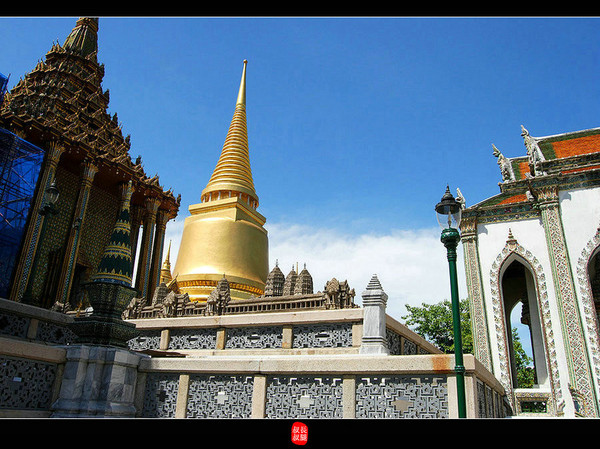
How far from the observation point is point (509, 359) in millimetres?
14492

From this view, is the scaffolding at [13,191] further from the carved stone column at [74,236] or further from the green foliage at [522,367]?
the green foliage at [522,367]

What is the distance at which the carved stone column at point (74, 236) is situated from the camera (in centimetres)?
2025

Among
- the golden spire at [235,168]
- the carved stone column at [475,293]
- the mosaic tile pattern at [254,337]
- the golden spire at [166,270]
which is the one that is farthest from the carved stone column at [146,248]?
the carved stone column at [475,293]

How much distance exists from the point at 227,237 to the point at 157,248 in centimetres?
501

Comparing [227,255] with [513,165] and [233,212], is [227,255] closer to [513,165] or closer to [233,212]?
[233,212]

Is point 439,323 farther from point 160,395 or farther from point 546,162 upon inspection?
point 160,395

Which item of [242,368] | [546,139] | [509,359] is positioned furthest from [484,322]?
[242,368]

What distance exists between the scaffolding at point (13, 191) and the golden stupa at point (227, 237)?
7.23 metres

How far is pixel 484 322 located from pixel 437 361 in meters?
9.43

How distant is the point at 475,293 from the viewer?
50.6 feet

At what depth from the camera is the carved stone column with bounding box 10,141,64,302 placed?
1859 centimetres

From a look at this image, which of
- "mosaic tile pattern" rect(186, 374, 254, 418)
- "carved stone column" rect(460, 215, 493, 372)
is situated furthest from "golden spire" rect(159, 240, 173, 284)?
"mosaic tile pattern" rect(186, 374, 254, 418)
